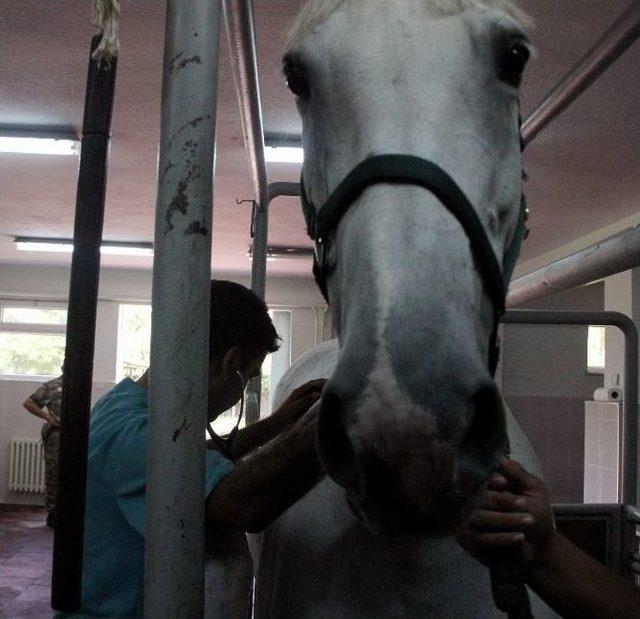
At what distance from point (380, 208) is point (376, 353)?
0.47ft

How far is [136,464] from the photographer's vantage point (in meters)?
0.89

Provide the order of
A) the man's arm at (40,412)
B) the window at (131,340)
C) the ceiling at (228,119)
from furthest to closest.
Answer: the window at (131,340) < the man's arm at (40,412) < the ceiling at (228,119)

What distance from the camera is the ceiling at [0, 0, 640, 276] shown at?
2393 mm

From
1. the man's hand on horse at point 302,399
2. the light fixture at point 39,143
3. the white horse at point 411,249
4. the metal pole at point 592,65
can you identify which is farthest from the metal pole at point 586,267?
the light fixture at point 39,143

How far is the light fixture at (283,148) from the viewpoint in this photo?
3.40 m

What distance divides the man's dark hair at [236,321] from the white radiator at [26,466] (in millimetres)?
6940

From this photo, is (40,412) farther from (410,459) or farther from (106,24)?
(410,459)

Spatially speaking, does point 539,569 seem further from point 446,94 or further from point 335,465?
point 446,94

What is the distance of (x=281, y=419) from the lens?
1.35 metres

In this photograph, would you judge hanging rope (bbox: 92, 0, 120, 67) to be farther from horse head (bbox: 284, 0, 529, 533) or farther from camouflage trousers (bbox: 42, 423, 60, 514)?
camouflage trousers (bbox: 42, 423, 60, 514)

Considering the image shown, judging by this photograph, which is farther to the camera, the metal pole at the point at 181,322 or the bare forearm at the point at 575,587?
the bare forearm at the point at 575,587

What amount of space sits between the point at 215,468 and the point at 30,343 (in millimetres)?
7547

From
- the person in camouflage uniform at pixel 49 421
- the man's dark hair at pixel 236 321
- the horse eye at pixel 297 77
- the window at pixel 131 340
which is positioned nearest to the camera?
the horse eye at pixel 297 77

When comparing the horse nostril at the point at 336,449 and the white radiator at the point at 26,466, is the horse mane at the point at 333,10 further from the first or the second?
the white radiator at the point at 26,466
